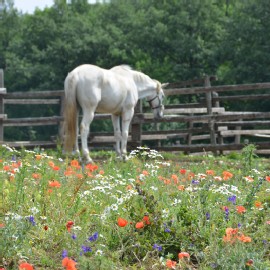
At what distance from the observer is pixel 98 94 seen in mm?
11953

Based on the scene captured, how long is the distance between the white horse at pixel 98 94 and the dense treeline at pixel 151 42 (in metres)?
19.3

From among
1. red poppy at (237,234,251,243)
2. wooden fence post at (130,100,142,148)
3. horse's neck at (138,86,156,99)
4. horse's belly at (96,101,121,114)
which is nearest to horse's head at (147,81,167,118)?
horse's neck at (138,86,156,99)

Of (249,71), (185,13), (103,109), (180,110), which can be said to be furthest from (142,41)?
(103,109)

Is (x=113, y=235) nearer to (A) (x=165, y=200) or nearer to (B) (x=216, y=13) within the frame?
(A) (x=165, y=200)

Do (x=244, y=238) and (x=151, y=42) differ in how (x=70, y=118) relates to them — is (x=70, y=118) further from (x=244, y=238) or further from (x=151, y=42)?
(x=151, y=42)

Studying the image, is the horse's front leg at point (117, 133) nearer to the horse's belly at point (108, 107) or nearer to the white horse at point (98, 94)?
the white horse at point (98, 94)

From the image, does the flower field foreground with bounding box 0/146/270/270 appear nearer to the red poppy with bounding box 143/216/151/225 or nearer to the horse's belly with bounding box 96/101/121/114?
the red poppy with bounding box 143/216/151/225

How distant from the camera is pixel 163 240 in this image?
4.09 metres

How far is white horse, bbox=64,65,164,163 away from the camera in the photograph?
443 inches

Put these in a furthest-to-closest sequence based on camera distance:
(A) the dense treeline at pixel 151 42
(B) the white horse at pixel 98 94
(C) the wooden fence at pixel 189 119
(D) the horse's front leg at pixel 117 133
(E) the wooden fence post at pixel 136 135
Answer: (A) the dense treeline at pixel 151 42
(E) the wooden fence post at pixel 136 135
(C) the wooden fence at pixel 189 119
(D) the horse's front leg at pixel 117 133
(B) the white horse at pixel 98 94

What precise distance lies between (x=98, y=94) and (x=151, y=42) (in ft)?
90.2

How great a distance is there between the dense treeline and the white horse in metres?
19.3

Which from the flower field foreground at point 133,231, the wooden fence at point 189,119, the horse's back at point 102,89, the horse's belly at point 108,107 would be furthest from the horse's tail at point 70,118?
the flower field foreground at point 133,231

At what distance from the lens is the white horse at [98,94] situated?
11.3m
